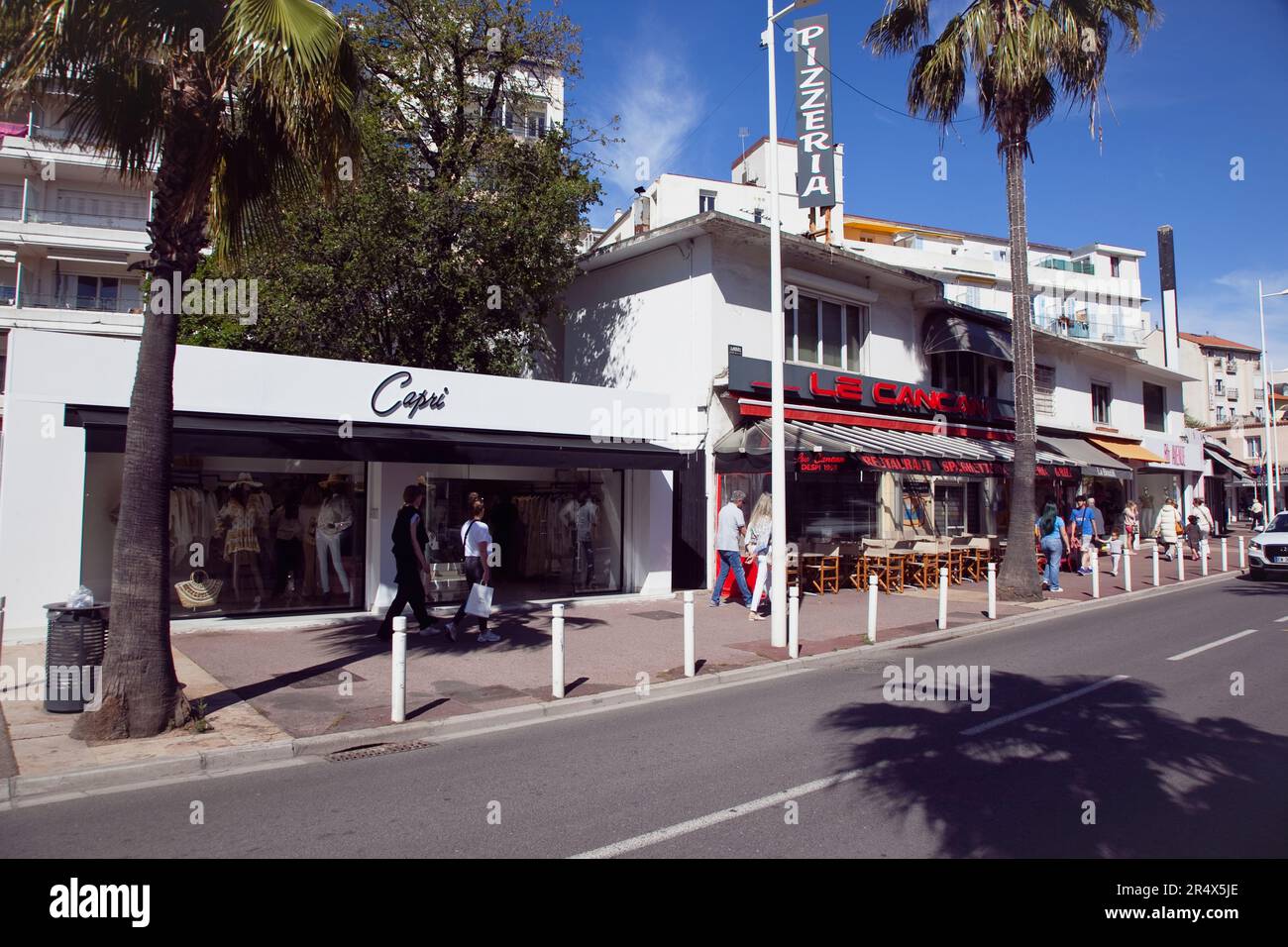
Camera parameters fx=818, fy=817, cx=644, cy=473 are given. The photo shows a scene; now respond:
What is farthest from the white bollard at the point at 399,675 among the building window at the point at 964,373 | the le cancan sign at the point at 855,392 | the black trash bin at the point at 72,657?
the building window at the point at 964,373

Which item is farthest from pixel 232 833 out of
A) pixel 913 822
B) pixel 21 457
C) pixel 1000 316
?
pixel 1000 316

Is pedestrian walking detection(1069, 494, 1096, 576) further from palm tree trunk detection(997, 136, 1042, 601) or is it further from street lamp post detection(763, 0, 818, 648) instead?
street lamp post detection(763, 0, 818, 648)

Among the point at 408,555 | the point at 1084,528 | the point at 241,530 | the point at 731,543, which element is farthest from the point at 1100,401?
the point at 241,530

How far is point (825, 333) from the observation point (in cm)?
2003

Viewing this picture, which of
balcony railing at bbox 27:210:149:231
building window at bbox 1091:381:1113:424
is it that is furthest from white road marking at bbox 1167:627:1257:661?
balcony railing at bbox 27:210:149:231

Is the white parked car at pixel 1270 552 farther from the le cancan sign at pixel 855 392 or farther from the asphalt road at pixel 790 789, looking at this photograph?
the asphalt road at pixel 790 789

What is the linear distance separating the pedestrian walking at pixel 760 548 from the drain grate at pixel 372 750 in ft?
24.5

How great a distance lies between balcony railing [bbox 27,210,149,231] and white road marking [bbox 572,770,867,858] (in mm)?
38682

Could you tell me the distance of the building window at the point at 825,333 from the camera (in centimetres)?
1912

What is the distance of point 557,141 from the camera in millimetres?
19328

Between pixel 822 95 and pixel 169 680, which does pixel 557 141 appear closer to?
pixel 822 95

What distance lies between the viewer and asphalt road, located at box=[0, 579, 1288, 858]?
15.3ft
